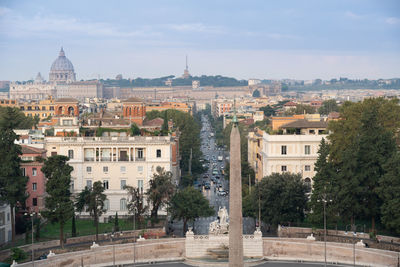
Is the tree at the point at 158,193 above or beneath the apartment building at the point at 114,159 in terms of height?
beneath

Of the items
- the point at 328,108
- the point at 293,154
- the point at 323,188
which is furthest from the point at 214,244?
the point at 328,108

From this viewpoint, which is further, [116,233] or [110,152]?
[110,152]

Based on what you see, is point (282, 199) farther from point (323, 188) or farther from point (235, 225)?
point (235, 225)

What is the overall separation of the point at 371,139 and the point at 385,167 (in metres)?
3.26

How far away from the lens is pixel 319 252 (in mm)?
51375

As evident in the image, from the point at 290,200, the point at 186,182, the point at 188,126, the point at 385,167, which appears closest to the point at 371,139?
the point at 385,167

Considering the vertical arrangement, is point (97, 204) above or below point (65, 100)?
below

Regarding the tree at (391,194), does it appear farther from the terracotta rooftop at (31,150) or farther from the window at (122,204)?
Result: the terracotta rooftop at (31,150)

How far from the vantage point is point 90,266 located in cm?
4956

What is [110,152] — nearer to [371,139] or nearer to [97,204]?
[97,204]

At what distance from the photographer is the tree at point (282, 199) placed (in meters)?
59.2

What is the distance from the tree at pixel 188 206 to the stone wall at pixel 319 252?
29.4 ft

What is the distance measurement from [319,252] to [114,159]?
23.5 m

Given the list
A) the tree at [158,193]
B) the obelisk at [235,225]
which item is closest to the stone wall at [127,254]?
the tree at [158,193]
